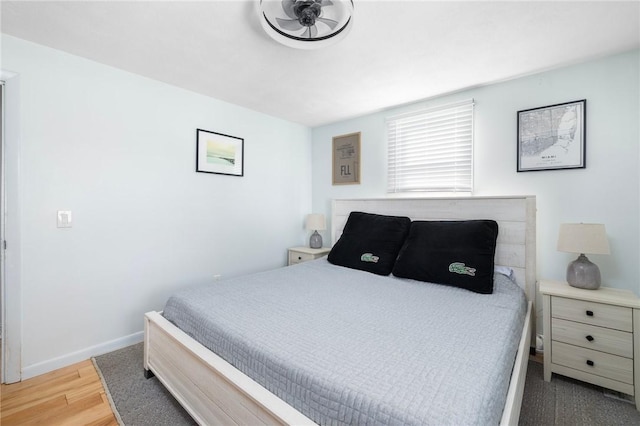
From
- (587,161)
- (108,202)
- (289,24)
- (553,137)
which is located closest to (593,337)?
(587,161)

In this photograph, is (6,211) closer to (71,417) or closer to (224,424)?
(71,417)

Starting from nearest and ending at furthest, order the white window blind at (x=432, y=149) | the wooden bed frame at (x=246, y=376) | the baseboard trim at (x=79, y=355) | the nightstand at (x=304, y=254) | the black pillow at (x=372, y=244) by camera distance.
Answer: the wooden bed frame at (x=246, y=376) → the baseboard trim at (x=79, y=355) → the black pillow at (x=372, y=244) → the white window blind at (x=432, y=149) → the nightstand at (x=304, y=254)

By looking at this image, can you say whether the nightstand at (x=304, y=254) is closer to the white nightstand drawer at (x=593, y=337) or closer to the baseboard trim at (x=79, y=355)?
the baseboard trim at (x=79, y=355)

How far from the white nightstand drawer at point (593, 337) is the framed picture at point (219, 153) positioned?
2960 millimetres

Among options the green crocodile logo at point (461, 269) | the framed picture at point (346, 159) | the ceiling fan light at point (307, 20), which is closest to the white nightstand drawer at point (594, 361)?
the green crocodile logo at point (461, 269)

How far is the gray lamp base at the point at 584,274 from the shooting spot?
1781mm

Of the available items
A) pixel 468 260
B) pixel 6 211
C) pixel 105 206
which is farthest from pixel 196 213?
pixel 468 260

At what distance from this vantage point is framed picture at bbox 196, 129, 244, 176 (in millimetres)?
2662

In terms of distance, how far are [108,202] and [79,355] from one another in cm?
115

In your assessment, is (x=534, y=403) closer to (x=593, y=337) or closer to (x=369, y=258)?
(x=593, y=337)

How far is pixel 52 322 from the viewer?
192cm

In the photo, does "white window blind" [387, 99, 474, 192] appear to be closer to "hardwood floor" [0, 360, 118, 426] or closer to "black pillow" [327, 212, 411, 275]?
"black pillow" [327, 212, 411, 275]

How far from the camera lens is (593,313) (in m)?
1.68

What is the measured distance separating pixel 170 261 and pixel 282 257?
1.33 meters
